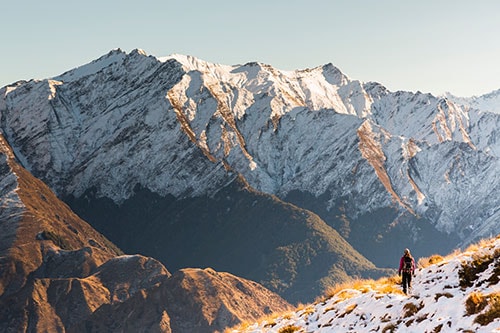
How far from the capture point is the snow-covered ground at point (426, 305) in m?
41.9

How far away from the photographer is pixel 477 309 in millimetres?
41688

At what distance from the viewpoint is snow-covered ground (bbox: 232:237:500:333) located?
1650 inches

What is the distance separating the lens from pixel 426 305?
4619cm

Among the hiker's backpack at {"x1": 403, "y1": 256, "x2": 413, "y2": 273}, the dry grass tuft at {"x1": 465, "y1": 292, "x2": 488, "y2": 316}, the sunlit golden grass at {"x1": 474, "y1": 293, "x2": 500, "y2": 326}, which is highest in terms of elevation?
the hiker's backpack at {"x1": 403, "y1": 256, "x2": 413, "y2": 273}

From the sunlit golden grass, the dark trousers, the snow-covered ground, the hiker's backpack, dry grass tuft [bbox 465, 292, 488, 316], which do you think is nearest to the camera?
the sunlit golden grass

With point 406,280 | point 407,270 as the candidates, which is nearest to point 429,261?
point 407,270

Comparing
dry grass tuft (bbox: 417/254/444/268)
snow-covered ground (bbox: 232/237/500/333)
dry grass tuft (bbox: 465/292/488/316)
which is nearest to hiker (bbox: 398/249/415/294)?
snow-covered ground (bbox: 232/237/500/333)

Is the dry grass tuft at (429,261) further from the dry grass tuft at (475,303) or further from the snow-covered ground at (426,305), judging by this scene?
the dry grass tuft at (475,303)

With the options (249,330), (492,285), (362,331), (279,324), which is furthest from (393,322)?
(249,330)

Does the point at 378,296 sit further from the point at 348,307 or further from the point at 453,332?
the point at 453,332

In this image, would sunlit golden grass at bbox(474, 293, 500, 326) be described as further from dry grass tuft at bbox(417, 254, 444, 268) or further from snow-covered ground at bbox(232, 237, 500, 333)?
dry grass tuft at bbox(417, 254, 444, 268)

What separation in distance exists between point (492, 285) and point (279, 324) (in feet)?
60.8

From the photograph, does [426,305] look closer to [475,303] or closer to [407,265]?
[475,303]

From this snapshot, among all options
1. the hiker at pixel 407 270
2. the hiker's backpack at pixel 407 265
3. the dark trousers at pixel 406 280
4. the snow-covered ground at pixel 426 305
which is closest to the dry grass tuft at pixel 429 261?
the snow-covered ground at pixel 426 305
